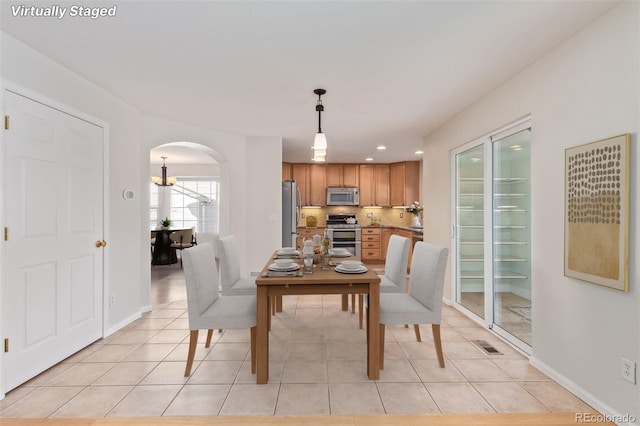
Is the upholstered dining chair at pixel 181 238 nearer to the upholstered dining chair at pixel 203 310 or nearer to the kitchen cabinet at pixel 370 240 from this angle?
the kitchen cabinet at pixel 370 240

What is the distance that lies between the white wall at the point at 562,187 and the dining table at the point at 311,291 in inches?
48.6

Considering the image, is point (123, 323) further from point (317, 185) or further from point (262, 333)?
point (317, 185)

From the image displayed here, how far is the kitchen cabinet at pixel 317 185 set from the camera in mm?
7316

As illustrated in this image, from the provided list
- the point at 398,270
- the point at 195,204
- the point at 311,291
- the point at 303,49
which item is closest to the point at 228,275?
the point at 311,291

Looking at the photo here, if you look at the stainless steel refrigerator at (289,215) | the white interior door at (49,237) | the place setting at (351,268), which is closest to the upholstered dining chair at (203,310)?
the place setting at (351,268)

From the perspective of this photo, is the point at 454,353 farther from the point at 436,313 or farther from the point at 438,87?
the point at 438,87

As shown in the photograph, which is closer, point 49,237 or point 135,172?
point 49,237

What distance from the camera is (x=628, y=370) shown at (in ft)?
5.63

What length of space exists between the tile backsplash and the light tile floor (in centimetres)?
449

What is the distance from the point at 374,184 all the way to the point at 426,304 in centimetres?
515

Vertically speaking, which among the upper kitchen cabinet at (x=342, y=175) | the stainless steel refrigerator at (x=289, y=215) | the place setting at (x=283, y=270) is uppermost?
the upper kitchen cabinet at (x=342, y=175)

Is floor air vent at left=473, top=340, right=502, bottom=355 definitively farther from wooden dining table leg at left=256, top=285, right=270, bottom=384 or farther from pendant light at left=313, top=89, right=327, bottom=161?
pendant light at left=313, top=89, right=327, bottom=161

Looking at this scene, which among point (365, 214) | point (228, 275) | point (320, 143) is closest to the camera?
point (320, 143)

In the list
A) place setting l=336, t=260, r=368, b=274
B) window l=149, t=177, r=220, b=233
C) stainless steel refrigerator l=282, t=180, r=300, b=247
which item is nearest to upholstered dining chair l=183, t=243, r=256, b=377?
place setting l=336, t=260, r=368, b=274
